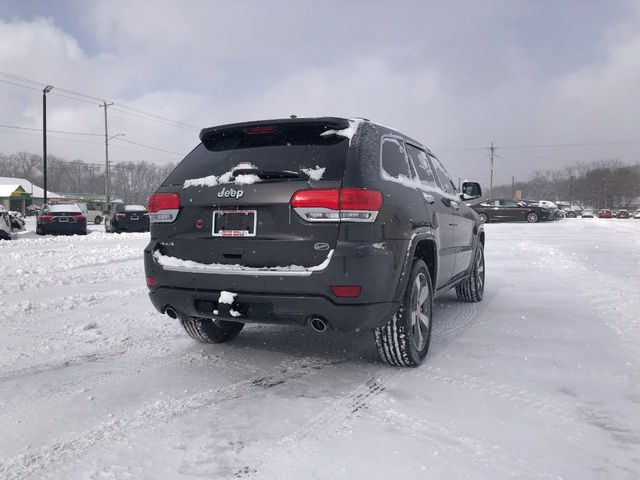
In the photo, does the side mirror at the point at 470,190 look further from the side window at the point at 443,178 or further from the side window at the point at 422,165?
the side window at the point at 422,165

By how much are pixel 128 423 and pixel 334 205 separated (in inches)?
65.0

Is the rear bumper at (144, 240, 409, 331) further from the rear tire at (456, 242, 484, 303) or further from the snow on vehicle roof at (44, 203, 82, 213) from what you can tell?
the snow on vehicle roof at (44, 203, 82, 213)

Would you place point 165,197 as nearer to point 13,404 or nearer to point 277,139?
point 277,139

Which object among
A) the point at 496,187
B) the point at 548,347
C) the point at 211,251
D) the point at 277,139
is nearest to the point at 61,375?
the point at 211,251

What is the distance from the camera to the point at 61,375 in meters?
3.31

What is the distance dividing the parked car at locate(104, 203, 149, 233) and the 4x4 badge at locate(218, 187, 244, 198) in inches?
711

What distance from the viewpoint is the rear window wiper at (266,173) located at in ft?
10.2

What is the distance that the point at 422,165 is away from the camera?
4496 millimetres

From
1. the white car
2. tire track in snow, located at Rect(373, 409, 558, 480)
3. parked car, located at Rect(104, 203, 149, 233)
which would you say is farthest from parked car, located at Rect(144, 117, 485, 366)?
the white car

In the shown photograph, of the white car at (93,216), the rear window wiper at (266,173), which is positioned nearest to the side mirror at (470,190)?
the rear window wiper at (266,173)

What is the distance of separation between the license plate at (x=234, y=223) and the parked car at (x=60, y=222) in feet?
59.9

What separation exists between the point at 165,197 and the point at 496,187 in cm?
15506

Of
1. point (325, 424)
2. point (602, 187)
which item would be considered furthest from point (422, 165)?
point (602, 187)

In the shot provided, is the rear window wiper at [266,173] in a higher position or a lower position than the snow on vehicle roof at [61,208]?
lower
